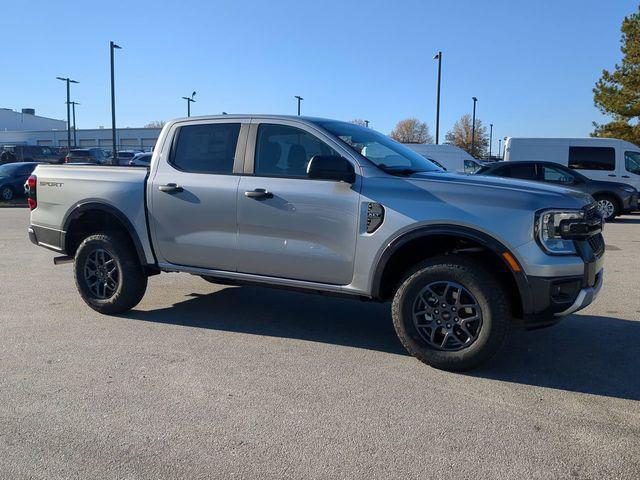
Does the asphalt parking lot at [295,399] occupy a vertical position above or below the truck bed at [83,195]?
below

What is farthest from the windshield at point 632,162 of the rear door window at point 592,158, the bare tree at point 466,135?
the bare tree at point 466,135

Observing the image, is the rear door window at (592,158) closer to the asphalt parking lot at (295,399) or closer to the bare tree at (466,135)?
the asphalt parking lot at (295,399)

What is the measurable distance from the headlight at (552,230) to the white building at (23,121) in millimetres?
126439

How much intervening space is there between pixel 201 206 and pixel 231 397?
1.97m

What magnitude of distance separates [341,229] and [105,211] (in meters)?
2.58

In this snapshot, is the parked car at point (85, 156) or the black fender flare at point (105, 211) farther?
the parked car at point (85, 156)

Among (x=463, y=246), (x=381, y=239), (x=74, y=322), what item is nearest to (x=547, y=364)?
(x=463, y=246)

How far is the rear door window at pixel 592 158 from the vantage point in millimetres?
17462

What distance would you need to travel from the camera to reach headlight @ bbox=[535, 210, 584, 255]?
13.1ft

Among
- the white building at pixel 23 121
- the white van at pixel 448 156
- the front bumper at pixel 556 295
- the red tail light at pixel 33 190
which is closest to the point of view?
the front bumper at pixel 556 295

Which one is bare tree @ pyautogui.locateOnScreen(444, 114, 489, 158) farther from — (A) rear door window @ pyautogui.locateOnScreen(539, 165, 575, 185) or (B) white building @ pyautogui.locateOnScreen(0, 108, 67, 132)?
(B) white building @ pyautogui.locateOnScreen(0, 108, 67, 132)

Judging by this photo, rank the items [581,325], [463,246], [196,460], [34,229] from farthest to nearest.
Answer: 1. [34,229]
2. [581,325]
3. [463,246]
4. [196,460]

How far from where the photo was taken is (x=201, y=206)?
517 cm

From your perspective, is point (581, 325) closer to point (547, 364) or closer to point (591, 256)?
point (547, 364)
